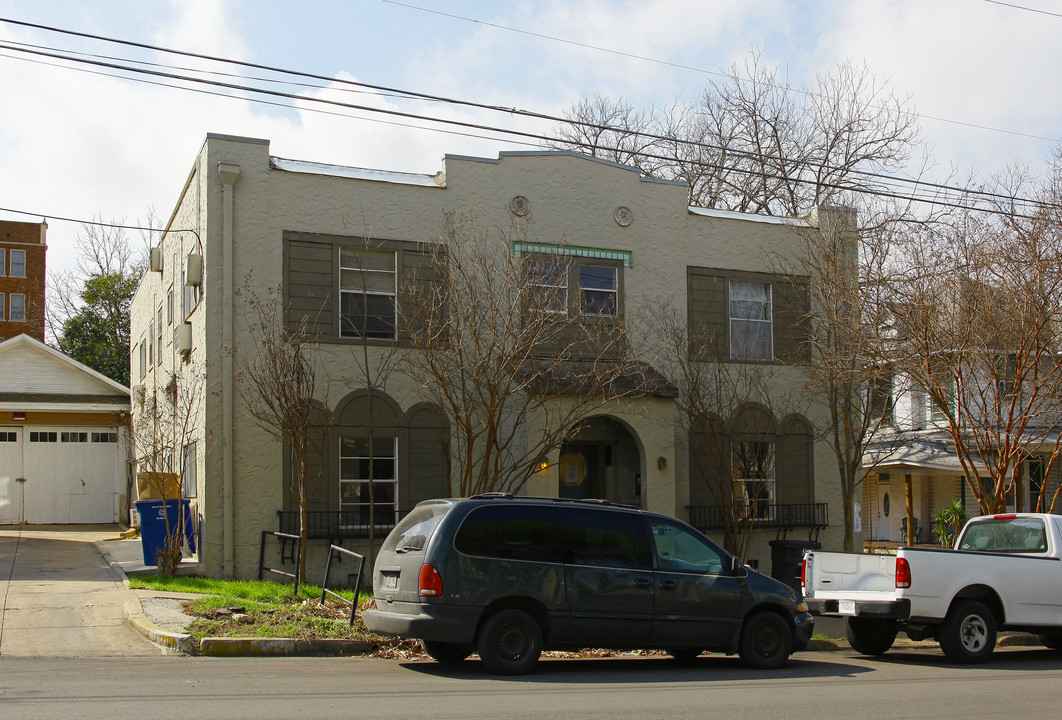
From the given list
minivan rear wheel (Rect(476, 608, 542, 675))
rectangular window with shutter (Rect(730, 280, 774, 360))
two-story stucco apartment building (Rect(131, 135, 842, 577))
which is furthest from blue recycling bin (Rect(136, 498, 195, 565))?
rectangular window with shutter (Rect(730, 280, 774, 360))

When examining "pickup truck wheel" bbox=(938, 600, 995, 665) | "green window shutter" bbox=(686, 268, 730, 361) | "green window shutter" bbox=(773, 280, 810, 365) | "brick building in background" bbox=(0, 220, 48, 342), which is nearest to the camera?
"pickup truck wheel" bbox=(938, 600, 995, 665)

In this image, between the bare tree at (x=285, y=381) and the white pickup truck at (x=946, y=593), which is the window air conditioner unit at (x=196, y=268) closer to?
the bare tree at (x=285, y=381)

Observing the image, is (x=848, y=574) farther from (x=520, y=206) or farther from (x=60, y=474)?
(x=60, y=474)

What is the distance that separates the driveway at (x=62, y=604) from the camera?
1102 centimetres

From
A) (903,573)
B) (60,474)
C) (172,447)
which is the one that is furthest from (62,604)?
(60,474)

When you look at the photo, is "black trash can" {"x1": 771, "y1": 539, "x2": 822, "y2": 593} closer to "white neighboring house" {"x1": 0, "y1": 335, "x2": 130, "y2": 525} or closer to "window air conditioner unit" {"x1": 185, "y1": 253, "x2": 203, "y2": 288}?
"window air conditioner unit" {"x1": 185, "y1": 253, "x2": 203, "y2": 288}

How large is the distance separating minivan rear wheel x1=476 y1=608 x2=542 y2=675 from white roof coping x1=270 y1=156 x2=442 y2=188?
9616 mm

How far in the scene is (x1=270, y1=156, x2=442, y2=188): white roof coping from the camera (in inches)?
684

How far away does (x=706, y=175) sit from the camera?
32.8 m

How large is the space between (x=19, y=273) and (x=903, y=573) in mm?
51317

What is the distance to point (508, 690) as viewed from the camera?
890cm

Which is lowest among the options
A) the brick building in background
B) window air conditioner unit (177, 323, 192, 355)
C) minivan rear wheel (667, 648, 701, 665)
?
minivan rear wheel (667, 648, 701, 665)

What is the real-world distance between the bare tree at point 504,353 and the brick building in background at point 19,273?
1597 inches

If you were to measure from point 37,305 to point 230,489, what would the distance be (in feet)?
132
